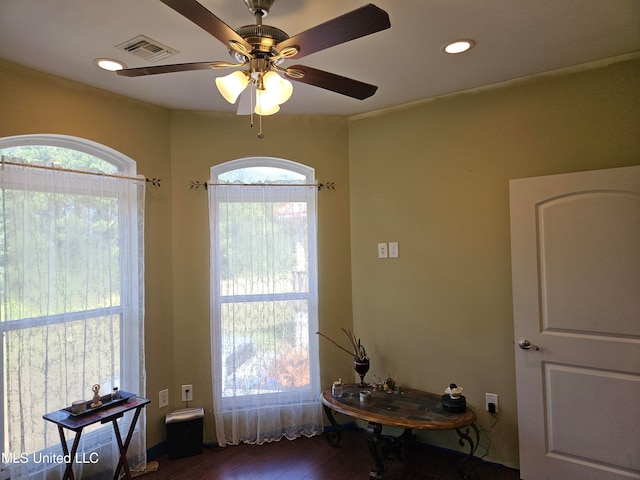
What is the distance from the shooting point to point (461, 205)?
Result: 2.65 metres

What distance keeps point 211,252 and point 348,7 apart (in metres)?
1.89

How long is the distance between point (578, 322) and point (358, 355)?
1489mm

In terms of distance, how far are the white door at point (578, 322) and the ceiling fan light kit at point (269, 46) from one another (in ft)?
4.69

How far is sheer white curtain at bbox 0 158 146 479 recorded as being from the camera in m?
2.03

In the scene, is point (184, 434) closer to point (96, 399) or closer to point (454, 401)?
point (96, 399)

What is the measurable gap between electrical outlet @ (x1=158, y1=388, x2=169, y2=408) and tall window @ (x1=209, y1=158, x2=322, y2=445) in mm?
348

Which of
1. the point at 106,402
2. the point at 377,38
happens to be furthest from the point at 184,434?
the point at 377,38

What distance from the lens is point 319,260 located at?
3031 mm

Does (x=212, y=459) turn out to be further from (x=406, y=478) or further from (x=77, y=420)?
(x=406, y=478)

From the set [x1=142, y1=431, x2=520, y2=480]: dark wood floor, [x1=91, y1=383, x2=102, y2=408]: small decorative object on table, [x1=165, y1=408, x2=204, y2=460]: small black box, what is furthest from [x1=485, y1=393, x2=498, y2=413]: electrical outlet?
[x1=91, y1=383, x2=102, y2=408]: small decorative object on table

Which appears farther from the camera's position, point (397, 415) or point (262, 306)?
point (262, 306)

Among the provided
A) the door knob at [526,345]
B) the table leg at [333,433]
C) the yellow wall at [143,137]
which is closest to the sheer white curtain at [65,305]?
the yellow wall at [143,137]

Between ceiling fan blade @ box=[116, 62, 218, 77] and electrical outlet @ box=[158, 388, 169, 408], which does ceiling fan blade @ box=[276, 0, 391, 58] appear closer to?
ceiling fan blade @ box=[116, 62, 218, 77]

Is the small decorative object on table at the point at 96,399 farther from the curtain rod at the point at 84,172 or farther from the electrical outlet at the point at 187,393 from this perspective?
the curtain rod at the point at 84,172
